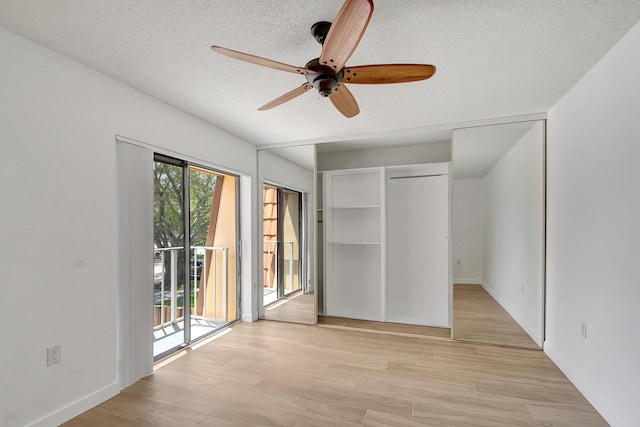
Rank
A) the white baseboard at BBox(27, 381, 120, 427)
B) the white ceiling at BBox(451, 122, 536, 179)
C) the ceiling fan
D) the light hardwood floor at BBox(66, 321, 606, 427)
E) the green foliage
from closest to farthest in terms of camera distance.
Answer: the ceiling fan
the white baseboard at BBox(27, 381, 120, 427)
the light hardwood floor at BBox(66, 321, 606, 427)
the green foliage
the white ceiling at BBox(451, 122, 536, 179)

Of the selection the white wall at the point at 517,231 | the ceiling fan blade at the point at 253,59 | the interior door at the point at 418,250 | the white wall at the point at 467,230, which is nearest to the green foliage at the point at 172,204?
the ceiling fan blade at the point at 253,59

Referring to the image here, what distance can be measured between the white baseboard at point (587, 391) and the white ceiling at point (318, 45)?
2303mm

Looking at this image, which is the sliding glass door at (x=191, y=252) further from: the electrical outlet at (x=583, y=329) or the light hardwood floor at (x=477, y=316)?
the electrical outlet at (x=583, y=329)

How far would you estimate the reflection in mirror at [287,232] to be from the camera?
14.5ft

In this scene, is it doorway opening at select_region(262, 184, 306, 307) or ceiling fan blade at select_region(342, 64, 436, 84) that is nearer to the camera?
ceiling fan blade at select_region(342, 64, 436, 84)

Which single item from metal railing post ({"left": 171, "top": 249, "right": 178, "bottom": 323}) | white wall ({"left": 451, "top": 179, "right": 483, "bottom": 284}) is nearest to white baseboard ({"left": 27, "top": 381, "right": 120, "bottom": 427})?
metal railing post ({"left": 171, "top": 249, "right": 178, "bottom": 323})

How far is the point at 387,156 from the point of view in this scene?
15.3ft

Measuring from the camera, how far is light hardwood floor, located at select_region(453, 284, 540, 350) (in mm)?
3654

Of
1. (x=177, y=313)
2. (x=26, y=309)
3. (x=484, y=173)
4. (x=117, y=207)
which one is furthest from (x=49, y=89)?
(x=484, y=173)

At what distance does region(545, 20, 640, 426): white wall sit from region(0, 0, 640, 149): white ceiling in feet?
0.75

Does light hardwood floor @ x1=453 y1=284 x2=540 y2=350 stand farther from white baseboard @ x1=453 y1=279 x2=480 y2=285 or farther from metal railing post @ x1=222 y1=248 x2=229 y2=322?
metal railing post @ x1=222 y1=248 x2=229 y2=322

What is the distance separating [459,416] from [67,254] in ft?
9.26

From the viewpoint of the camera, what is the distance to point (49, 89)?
2.10 m

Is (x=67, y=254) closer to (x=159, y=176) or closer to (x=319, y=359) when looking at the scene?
(x=159, y=176)
